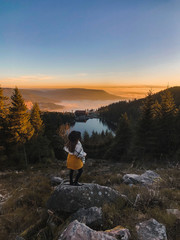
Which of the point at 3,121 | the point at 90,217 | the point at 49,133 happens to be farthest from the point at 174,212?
the point at 49,133

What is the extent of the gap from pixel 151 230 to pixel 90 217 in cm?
140

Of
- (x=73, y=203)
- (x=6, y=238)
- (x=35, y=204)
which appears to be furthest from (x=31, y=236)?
(x=35, y=204)

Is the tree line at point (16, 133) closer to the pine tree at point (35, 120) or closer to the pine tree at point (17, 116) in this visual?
the pine tree at point (17, 116)

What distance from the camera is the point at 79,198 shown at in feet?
12.0

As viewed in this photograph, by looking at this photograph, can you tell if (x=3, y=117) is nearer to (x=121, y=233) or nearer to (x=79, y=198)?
(x=79, y=198)

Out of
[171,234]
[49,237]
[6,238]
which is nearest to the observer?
[171,234]

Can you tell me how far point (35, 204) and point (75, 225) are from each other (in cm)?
343

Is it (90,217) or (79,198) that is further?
(79,198)

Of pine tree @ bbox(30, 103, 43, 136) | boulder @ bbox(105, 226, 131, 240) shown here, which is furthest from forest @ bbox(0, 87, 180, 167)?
boulder @ bbox(105, 226, 131, 240)

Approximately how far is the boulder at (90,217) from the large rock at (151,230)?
0.90 m

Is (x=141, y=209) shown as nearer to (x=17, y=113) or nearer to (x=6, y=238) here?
(x=6, y=238)

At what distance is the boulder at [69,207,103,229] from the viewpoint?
2919 millimetres

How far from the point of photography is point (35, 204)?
4.93m

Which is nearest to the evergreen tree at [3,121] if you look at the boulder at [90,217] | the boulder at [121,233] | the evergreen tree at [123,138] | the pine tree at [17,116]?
the pine tree at [17,116]
